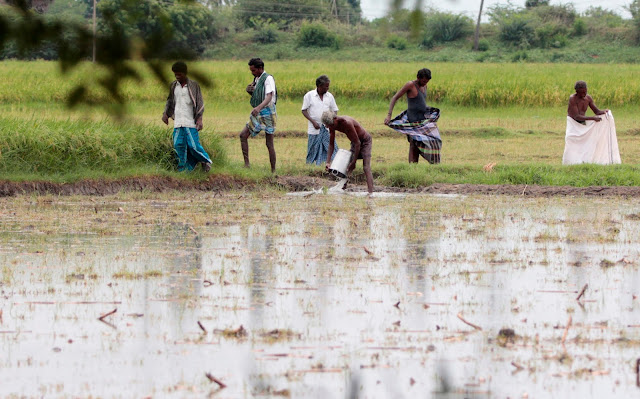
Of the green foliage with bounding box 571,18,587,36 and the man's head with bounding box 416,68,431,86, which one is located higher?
the green foliage with bounding box 571,18,587,36

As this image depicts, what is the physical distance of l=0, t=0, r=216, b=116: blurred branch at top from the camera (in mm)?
2455

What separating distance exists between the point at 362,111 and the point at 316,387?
68.8 ft

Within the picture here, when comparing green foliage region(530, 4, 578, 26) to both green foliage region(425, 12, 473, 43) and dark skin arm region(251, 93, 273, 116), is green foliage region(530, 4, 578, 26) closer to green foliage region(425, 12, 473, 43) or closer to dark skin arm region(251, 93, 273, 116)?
green foliage region(425, 12, 473, 43)

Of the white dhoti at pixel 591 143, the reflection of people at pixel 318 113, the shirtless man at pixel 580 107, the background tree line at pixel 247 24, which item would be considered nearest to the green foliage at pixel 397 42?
the background tree line at pixel 247 24

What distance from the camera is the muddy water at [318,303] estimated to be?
4.27m

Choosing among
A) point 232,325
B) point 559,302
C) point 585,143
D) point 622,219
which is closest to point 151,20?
point 232,325

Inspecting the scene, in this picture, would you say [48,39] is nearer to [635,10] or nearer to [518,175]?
[635,10]

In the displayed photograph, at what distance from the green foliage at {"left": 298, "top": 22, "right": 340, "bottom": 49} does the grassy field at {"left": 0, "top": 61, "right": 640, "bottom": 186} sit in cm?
28

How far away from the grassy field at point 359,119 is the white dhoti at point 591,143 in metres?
0.32

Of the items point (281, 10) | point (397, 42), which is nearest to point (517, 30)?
point (397, 42)

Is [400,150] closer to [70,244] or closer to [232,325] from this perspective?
[70,244]

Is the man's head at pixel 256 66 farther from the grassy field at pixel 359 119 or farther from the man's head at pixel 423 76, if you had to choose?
the man's head at pixel 423 76

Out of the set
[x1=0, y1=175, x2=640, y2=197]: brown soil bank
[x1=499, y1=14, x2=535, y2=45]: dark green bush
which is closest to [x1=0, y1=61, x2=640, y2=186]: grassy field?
[x1=0, y1=175, x2=640, y2=197]: brown soil bank

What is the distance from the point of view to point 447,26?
255 cm
